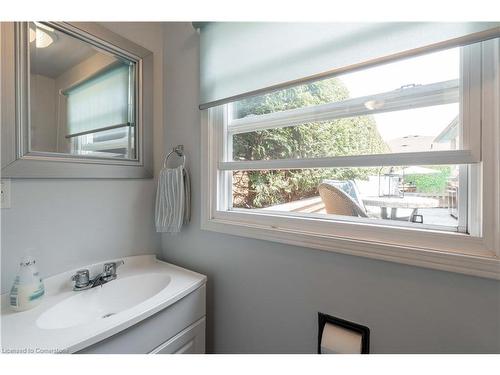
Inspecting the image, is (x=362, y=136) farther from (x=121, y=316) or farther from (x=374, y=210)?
(x=121, y=316)

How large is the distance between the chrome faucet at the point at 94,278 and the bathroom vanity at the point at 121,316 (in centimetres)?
2

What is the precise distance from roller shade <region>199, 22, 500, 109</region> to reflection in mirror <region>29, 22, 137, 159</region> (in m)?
0.47

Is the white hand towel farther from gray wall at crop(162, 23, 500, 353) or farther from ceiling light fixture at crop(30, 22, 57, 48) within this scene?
ceiling light fixture at crop(30, 22, 57, 48)

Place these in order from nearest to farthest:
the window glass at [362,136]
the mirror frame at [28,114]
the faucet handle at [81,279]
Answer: the window glass at [362,136], the mirror frame at [28,114], the faucet handle at [81,279]

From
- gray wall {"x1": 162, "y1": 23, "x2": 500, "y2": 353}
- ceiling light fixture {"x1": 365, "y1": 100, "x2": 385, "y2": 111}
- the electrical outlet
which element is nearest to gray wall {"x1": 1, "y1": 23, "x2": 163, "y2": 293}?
the electrical outlet

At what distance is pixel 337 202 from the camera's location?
2.90 feet

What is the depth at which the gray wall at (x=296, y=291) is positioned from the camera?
24.4 inches

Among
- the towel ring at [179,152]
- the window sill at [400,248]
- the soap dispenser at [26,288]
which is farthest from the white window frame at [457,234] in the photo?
the soap dispenser at [26,288]

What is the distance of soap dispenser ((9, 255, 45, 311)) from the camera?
77 centimetres

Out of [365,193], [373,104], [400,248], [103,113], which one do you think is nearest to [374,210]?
[365,193]

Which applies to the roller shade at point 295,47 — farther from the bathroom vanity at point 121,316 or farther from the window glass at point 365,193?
the bathroom vanity at point 121,316

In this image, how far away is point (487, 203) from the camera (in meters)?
0.59
